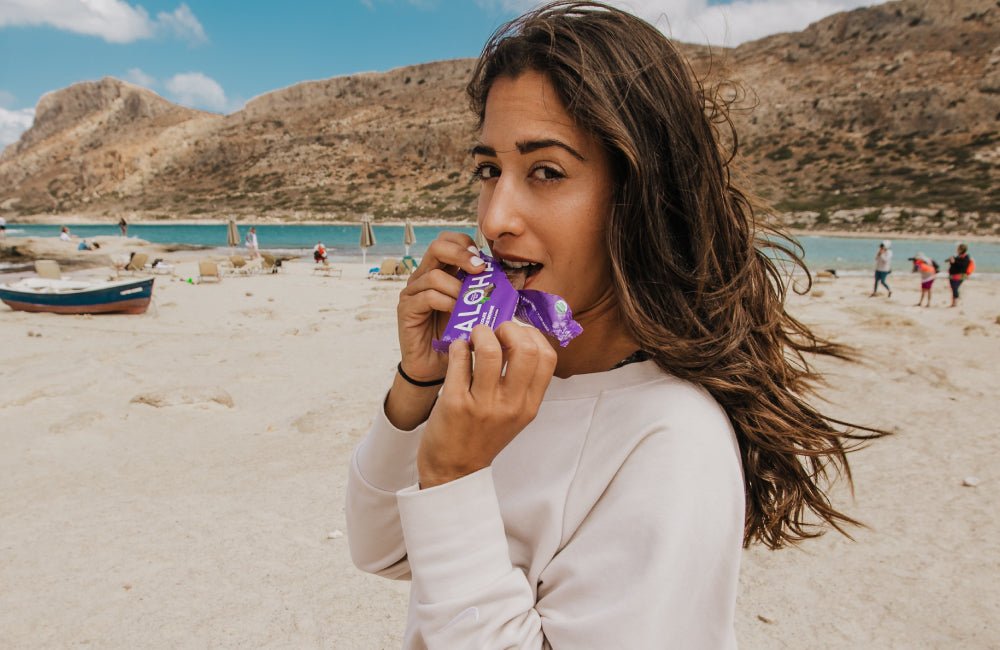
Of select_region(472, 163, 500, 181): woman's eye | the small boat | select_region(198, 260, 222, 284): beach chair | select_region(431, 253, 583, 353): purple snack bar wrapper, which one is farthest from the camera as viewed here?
select_region(198, 260, 222, 284): beach chair

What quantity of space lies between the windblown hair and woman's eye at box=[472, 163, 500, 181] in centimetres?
20

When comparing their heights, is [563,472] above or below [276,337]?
above

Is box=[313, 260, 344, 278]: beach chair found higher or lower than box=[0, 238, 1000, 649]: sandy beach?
higher

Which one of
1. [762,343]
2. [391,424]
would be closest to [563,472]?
[391,424]

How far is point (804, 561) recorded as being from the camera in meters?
3.48

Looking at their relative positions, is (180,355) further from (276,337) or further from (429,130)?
(429,130)

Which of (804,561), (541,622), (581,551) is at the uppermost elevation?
(581,551)

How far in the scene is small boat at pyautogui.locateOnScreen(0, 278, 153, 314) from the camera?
10.5 meters

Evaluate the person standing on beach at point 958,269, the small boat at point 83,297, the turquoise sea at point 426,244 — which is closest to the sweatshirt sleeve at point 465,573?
the small boat at point 83,297

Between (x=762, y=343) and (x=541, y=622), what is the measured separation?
31.8 inches

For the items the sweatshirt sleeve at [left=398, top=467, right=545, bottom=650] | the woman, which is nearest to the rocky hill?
the woman

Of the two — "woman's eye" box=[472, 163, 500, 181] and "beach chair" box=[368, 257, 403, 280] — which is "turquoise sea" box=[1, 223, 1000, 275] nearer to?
"beach chair" box=[368, 257, 403, 280]

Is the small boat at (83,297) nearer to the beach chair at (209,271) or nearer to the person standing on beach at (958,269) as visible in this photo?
the beach chair at (209,271)

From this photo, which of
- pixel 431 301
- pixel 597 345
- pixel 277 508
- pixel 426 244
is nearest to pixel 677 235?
pixel 597 345
